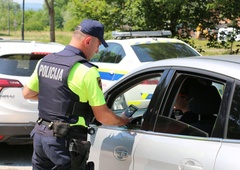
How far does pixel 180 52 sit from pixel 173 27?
616 cm

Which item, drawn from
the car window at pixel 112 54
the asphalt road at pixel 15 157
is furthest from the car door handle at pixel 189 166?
the car window at pixel 112 54

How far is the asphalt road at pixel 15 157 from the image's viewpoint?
18.0 ft

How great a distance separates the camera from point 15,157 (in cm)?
593

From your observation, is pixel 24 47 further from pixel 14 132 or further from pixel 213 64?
pixel 213 64

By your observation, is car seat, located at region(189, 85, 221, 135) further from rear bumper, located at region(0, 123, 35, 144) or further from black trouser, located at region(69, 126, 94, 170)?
rear bumper, located at region(0, 123, 35, 144)

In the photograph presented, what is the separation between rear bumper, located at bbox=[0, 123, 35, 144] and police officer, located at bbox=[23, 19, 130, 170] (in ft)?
7.90

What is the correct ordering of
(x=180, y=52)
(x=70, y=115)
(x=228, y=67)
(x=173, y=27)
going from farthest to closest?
(x=173, y=27) → (x=180, y=52) → (x=70, y=115) → (x=228, y=67)

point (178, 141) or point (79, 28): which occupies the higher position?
point (79, 28)

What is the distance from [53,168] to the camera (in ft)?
9.11

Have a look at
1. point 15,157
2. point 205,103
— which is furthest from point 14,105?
point 205,103

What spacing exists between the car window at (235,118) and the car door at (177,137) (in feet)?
0.24

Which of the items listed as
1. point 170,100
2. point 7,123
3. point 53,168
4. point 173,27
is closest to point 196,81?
point 170,100

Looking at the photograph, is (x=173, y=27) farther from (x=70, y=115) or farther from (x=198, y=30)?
(x=70, y=115)

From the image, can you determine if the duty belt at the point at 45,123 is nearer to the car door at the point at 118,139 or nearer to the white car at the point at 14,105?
the car door at the point at 118,139
